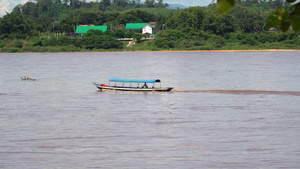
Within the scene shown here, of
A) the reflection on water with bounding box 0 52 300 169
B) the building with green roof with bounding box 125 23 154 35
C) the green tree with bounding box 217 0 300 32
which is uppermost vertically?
the green tree with bounding box 217 0 300 32

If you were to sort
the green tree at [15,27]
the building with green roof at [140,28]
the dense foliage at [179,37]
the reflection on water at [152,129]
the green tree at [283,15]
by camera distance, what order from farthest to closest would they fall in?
1. the building with green roof at [140,28]
2. the green tree at [15,27]
3. the dense foliage at [179,37]
4. the reflection on water at [152,129]
5. the green tree at [283,15]

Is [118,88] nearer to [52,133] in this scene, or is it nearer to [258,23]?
[52,133]

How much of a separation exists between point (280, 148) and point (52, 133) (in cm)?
1136

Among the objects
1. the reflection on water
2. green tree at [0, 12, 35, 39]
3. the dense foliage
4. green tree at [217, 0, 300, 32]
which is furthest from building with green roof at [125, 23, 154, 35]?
green tree at [217, 0, 300, 32]

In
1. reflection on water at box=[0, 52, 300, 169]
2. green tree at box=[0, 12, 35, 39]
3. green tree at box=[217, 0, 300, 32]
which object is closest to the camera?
green tree at box=[217, 0, 300, 32]

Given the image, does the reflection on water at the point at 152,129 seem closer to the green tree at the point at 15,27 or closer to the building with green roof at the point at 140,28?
the green tree at the point at 15,27

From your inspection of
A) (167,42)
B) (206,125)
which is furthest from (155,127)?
(167,42)

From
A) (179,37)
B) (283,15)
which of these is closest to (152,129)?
(283,15)

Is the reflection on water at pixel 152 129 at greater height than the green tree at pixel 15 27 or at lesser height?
lesser

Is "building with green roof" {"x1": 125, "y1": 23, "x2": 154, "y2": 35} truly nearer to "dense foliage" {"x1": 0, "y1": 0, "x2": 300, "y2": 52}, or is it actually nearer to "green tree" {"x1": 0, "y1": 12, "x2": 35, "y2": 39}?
"dense foliage" {"x1": 0, "y1": 0, "x2": 300, "y2": 52}

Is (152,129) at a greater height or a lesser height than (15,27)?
lesser

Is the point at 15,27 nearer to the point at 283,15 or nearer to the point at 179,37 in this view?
the point at 179,37

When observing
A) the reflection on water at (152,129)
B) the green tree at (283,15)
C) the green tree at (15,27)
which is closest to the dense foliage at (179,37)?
the green tree at (15,27)

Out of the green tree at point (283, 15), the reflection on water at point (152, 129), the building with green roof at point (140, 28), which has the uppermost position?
the green tree at point (283, 15)
